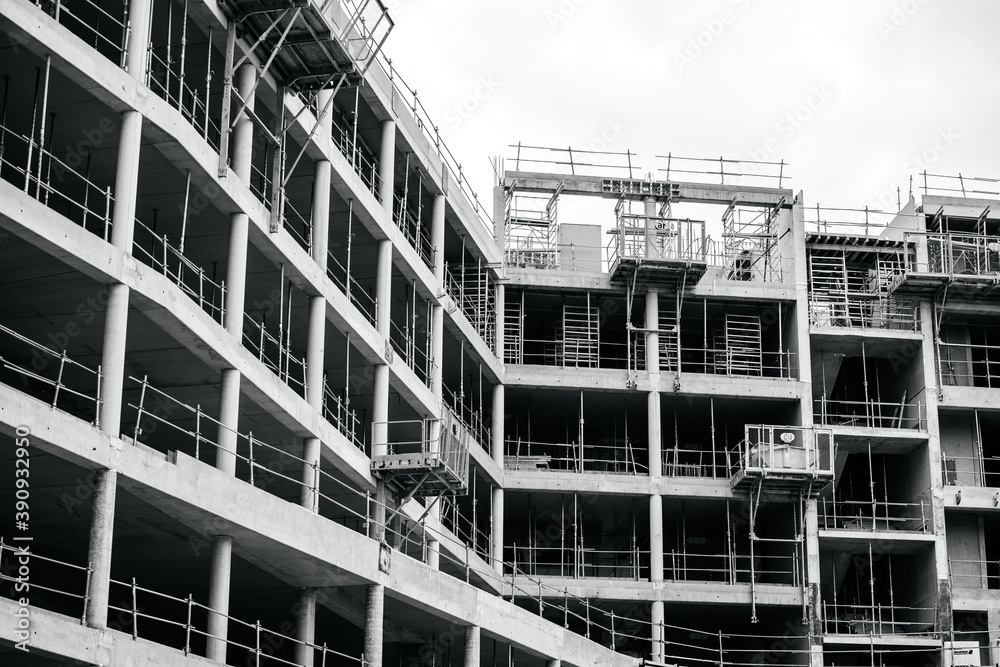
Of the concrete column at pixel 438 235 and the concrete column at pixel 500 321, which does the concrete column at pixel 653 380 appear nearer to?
the concrete column at pixel 500 321

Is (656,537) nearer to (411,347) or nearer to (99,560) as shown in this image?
(411,347)

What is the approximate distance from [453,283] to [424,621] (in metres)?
15.5

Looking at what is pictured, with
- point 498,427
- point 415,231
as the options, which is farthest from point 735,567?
point 415,231

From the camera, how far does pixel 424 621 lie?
3328 centimetres

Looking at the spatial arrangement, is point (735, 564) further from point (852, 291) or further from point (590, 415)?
point (852, 291)

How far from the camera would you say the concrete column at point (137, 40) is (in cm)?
2442

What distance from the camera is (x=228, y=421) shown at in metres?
27.1

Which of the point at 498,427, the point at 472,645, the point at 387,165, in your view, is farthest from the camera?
the point at 498,427

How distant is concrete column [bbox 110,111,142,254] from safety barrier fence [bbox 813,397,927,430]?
103ft

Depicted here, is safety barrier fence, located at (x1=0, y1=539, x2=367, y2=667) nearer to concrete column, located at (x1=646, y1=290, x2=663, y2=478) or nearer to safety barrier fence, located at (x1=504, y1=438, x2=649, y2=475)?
safety barrier fence, located at (x1=504, y1=438, x2=649, y2=475)

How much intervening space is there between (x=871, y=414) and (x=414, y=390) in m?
20.4

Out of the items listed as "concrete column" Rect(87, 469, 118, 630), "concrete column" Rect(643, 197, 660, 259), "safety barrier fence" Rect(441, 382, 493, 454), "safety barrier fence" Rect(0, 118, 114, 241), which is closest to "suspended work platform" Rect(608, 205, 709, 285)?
"concrete column" Rect(643, 197, 660, 259)

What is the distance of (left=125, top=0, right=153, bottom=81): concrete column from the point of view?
24.4m

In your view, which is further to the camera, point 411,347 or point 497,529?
point 497,529
